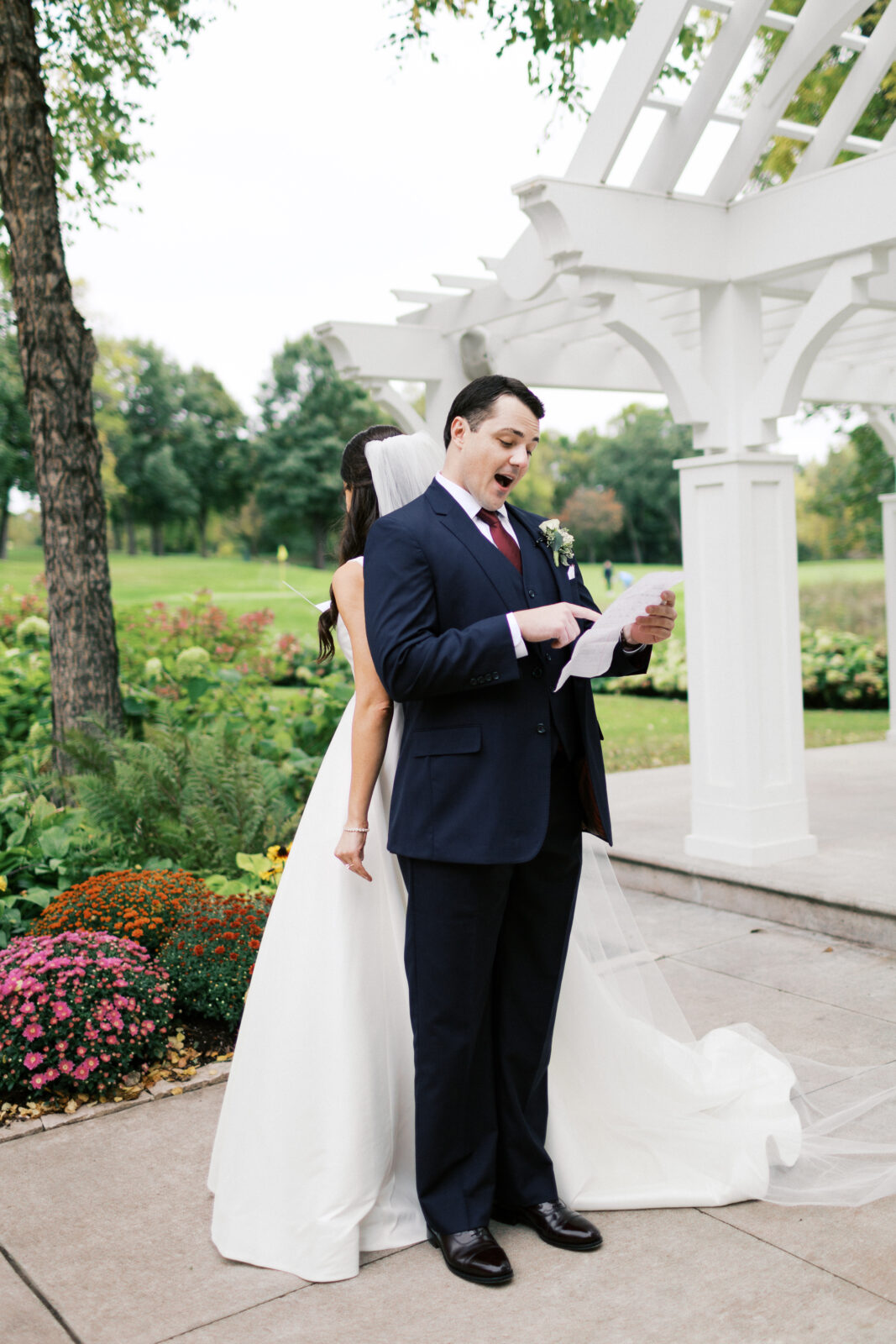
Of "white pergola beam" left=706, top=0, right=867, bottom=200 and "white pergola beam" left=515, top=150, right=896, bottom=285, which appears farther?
"white pergola beam" left=706, top=0, right=867, bottom=200

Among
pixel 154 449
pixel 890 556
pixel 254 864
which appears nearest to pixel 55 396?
pixel 254 864

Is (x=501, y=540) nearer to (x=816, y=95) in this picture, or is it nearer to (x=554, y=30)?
(x=554, y=30)

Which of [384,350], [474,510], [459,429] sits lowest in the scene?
[474,510]

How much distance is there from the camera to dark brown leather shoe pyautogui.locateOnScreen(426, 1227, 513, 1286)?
2.44 m

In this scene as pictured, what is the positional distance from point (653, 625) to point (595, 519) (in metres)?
45.9

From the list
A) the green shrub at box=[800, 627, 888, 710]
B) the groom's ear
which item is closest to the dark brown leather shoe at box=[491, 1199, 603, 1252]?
the groom's ear

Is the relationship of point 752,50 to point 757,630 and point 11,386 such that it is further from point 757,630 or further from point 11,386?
point 11,386

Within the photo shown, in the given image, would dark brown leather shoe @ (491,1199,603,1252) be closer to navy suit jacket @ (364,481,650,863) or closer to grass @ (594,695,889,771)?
navy suit jacket @ (364,481,650,863)


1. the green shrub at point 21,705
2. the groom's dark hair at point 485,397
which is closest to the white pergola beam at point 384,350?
the green shrub at point 21,705

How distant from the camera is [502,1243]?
2.64 m

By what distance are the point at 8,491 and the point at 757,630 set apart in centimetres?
3773

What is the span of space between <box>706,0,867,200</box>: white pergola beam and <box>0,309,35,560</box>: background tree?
111 feet

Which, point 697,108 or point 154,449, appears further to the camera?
point 154,449

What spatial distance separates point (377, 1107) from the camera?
2639 mm
